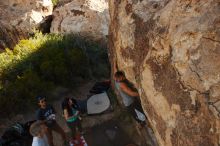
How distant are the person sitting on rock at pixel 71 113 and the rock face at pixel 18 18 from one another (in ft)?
19.9

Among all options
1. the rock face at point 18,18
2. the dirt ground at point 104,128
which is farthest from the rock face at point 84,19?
the dirt ground at point 104,128

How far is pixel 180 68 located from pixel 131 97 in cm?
277

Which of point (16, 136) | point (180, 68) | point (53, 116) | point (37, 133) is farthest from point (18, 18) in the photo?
point (180, 68)

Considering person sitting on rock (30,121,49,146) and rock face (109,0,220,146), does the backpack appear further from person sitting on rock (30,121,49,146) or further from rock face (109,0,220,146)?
rock face (109,0,220,146)

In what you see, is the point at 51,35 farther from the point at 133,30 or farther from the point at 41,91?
the point at 133,30

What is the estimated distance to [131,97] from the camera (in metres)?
8.29

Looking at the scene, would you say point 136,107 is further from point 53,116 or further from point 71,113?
point 53,116

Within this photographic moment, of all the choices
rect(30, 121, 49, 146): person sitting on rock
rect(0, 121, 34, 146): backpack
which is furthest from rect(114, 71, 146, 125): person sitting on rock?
rect(0, 121, 34, 146): backpack

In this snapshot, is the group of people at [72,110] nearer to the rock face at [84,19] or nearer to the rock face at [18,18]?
the rock face at [84,19]

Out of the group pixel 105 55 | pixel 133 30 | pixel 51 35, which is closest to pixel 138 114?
pixel 133 30

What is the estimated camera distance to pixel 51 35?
12672mm

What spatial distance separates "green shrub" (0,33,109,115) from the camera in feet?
33.6

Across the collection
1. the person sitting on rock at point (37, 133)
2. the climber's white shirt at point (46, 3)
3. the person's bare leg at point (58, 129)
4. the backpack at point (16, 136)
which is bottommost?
the backpack at point (16, 136)

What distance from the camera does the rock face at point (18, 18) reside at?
13.8 metres
